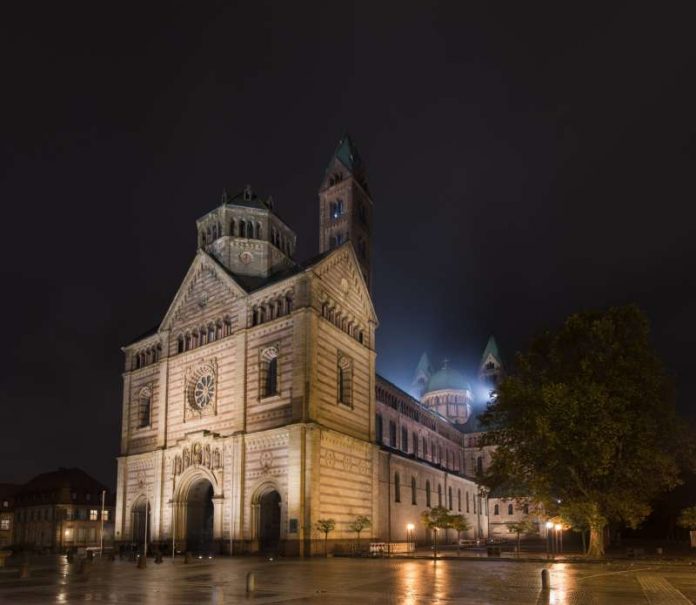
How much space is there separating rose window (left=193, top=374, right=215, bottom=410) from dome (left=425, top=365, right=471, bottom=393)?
73755 mm

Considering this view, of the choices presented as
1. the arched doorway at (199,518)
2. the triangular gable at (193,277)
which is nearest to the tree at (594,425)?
the arched doorway at (199,518)

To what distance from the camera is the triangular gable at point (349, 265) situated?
53781mm

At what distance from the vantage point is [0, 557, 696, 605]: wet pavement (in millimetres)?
23219

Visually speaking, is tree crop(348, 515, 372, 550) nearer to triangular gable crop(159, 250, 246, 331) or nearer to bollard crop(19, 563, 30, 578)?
triangular gable crop(159, 250, 246, 331)

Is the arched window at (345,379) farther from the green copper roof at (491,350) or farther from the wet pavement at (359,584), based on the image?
the green copper roof at (491,350)

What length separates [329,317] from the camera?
54750mm

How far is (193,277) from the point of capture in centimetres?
6100

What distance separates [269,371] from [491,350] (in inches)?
3687

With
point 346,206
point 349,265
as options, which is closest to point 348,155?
point 346,206

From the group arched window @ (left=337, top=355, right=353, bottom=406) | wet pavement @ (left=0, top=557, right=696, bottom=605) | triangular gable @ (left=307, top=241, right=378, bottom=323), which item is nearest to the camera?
wet pavement @ (left=0, top=557, right=696, bottom=605)

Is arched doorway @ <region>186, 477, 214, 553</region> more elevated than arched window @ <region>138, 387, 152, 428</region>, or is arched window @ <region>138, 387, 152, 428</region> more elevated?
arched window @ <region>138, 387, 152, 428</region>

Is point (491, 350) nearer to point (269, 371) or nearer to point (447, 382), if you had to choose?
point (447, 382)

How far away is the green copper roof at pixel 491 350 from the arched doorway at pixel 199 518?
9069cm

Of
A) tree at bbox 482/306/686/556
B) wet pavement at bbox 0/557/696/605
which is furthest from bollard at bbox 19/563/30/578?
tree at bbox 482/306/686/556
